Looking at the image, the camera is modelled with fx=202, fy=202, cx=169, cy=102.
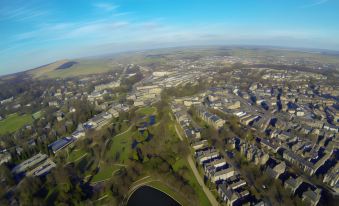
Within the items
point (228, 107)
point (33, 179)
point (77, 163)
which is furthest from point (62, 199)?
point (228, 107)

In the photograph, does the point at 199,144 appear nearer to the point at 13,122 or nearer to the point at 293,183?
the point at 293,183

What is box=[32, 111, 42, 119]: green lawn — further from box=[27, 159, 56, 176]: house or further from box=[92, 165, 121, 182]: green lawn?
box=[92, 165, 121, 182]: green lawn

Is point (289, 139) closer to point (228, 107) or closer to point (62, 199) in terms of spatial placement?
point (228, 107)

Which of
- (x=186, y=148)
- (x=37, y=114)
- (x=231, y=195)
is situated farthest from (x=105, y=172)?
(x=37, y=114)

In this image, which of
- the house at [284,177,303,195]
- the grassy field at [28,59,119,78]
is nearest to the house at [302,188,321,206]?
the house at [284,177,303,195]

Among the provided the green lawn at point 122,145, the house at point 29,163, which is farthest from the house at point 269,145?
the house at point 29,163
